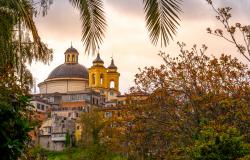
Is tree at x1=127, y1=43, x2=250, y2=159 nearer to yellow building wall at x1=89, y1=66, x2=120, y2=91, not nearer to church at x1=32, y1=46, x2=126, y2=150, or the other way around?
church at x1=32, y1=46, x2=126, y2=150

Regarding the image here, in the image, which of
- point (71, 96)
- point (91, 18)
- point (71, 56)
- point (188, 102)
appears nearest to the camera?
point (91, 18)

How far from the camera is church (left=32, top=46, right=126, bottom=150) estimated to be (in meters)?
78.1

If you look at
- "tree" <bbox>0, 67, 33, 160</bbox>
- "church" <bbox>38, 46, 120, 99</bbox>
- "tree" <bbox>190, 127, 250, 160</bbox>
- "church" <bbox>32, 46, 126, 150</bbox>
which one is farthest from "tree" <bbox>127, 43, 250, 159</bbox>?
"church" <bbox>38, 46, 120, 99</bbox>

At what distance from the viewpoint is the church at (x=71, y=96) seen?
7812 cm

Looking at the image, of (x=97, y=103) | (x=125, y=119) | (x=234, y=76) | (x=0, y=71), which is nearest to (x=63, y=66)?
(x=97, y=103)

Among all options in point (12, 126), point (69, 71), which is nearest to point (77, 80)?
point (69, 71)

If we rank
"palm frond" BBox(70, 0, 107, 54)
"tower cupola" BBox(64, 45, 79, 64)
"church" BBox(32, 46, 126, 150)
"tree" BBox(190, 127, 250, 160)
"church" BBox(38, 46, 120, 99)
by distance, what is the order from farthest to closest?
"tower cupola" BBox(64, 45, 79, 64), "church" BBox(38, 46, 120, 99), "church" BBox(32, 46, 126, 150), "tree" BBox(190, 127, 250, 160), "palm frond" BBox(70, 0, 107, 54)

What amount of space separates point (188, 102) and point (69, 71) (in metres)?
69.9

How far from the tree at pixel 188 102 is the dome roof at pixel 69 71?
6547 centimetres

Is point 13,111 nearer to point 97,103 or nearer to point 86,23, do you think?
point 86,23

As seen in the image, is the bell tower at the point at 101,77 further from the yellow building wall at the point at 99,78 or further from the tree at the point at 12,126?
the tree at the point at 12,126

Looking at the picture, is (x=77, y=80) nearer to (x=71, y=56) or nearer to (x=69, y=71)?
(x=69, y=71)

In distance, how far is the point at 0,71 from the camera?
11047mm

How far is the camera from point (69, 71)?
314 feet
